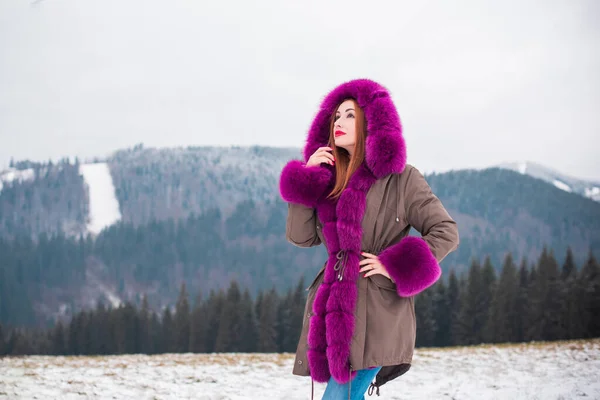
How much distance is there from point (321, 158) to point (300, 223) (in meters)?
0.32

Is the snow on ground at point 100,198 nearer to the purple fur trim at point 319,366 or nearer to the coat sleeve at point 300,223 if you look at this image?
the coat sleeve at point 300,223

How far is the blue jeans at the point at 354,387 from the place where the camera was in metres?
2.24

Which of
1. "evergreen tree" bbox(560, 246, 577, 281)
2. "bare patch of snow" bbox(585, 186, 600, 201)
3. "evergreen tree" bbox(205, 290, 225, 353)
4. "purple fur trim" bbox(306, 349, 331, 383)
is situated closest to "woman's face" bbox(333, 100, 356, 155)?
"purple fur trim" bbox(306, 349, 331, 383)

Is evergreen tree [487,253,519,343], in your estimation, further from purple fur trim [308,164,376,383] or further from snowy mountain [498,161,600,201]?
snowy mountain [498,161,600,201]

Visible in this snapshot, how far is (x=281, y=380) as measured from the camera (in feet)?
21.2

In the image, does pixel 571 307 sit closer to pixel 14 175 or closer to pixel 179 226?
pixel 179 226

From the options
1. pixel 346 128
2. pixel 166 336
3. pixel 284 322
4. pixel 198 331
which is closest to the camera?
pixel 346 128

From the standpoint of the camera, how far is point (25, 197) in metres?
83.5

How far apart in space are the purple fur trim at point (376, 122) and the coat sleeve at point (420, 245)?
0.13 meters

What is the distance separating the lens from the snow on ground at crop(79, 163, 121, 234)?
301 ft

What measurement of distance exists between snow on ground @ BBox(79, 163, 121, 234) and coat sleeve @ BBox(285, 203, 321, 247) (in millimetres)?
92901

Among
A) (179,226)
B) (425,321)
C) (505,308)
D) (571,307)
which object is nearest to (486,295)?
(505,308)

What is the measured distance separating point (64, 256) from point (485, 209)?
6588 cm

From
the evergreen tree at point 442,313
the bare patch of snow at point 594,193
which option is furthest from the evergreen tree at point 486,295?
the bare patch of snow at point 594,193
